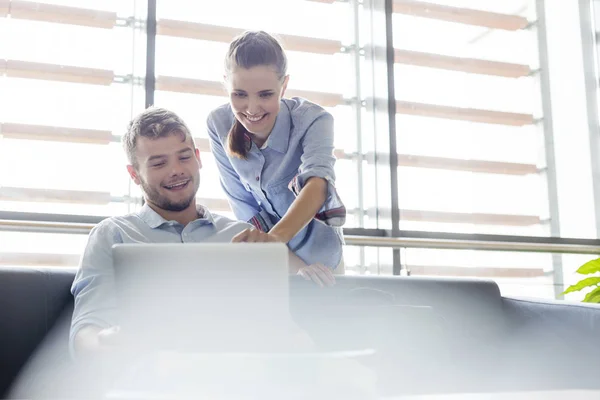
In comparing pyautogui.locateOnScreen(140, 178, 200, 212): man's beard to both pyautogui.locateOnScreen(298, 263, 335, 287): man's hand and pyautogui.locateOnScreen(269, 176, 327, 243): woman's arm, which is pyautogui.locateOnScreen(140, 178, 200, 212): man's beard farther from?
pyautogui.locateOnScreen(298, 263, 335, 287): man's hand

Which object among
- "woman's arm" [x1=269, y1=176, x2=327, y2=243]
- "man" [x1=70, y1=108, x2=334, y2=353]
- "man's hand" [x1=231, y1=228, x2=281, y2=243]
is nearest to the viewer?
"man's hand" [x1=231, y1=228, x2=281, y2=243]

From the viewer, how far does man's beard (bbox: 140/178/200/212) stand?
54.6 inches

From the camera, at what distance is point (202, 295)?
73 centimetres

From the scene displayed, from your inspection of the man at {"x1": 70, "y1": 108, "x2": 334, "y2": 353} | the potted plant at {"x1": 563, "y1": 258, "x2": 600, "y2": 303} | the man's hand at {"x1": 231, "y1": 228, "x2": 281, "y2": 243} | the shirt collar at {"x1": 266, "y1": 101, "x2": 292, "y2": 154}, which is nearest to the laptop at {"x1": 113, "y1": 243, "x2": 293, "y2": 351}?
the man's hand at {"x1": 231, "y1": 228, "x2": 281, "y2": 243}

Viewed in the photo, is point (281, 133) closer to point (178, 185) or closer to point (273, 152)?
point (273, 152)

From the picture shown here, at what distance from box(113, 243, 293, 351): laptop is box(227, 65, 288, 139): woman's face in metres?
0.81

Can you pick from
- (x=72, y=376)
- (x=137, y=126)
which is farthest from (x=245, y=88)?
(x=72, y=376)

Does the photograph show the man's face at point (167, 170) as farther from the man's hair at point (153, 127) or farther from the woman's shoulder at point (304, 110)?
the woman's shoulder at point (304, 110)

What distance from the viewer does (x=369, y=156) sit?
4.11 m

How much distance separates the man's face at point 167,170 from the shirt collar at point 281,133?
11.1 inches

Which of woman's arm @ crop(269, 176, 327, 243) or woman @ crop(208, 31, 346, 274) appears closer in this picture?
woman's arm @ crop(269, 176, 327, 243)

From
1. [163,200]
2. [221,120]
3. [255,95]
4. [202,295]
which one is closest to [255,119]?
[255,95]

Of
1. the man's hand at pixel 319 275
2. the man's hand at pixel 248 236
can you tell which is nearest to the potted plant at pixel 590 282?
the man's hand at pixel 319 275

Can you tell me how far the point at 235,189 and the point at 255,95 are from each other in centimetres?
33
